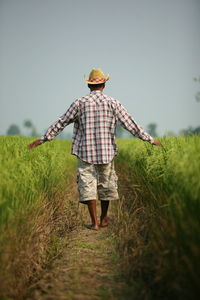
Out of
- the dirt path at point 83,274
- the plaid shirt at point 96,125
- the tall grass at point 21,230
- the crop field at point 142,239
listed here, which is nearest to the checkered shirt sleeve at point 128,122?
the plaid shirt at point 96,125

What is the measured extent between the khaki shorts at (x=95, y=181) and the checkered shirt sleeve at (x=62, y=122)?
0.44 m

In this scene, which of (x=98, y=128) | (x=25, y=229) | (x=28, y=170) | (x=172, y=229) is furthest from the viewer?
(x=98, y=128)

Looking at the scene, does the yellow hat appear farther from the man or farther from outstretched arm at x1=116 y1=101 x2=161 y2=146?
outstretched arm at x1=116 y1=101 x2=161 y2=146

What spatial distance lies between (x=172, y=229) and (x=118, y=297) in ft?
2.06

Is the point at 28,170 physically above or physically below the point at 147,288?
above

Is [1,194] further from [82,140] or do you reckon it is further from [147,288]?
[82,140]

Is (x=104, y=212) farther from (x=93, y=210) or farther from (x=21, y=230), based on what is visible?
(x=21, y=230)

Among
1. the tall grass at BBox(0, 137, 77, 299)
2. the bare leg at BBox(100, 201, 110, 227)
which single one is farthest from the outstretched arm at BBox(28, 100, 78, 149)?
the bare leg at BBox(100, 201, 110, 227)

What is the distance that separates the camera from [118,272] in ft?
10.4

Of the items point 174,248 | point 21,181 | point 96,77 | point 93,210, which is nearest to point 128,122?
point 96,77

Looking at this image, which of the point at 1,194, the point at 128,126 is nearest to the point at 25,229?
the point at 1,194

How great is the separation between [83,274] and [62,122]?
1860 millimetres

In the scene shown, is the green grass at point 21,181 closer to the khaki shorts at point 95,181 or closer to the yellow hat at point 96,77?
the khaki shorts at point 95,181

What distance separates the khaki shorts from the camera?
174 inches
